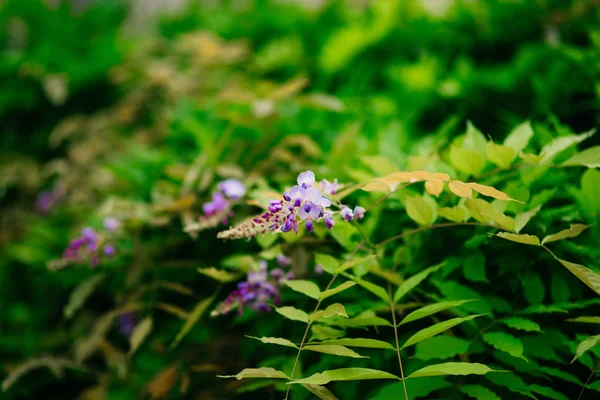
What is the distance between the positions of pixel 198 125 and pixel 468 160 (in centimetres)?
98

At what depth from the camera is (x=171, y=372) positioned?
1.23 meters

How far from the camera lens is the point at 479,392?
86 cm

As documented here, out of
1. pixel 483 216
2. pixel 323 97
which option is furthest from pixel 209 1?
pixel 483 216

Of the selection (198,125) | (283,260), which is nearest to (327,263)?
(283,260)

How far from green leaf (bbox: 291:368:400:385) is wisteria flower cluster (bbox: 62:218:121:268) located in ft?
2.61

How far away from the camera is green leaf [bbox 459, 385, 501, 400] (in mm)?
832

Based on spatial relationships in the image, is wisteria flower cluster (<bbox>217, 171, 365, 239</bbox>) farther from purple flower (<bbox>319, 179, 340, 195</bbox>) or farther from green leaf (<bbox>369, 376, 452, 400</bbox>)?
green leaf (<bbox>369, 376, 452, 400</bbox>)

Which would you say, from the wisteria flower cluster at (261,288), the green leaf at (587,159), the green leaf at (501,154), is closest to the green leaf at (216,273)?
the wisteria flower cluster at (261,288)

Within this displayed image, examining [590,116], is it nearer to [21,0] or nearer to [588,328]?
[588,328]

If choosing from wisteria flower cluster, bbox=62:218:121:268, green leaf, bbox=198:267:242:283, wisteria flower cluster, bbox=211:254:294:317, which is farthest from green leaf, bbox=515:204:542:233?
wisteria flower cluster, bbox=62:218:121:268

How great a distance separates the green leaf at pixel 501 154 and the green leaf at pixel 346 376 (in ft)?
1.78

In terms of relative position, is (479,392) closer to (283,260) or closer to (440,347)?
(440,347)

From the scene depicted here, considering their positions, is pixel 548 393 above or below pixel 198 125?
below

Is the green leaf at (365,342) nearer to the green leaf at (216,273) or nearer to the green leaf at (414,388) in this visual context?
the green leaf at (414,388)
